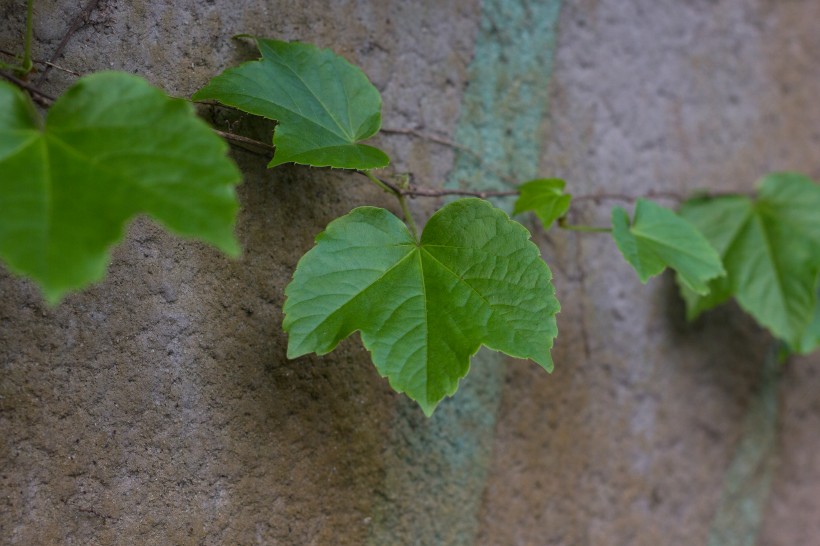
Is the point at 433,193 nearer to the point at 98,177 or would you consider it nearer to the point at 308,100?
the point at 308,100

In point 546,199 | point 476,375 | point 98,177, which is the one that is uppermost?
point 98,177

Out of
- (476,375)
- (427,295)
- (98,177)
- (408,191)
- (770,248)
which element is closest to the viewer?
(98,177)

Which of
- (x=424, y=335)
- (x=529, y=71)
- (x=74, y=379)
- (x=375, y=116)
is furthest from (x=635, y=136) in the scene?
(x=74, y=379)

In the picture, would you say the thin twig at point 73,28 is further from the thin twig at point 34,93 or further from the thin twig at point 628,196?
the thin twig at point 628,196

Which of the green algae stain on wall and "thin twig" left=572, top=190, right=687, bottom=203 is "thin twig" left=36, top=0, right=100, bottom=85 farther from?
"thin twig" left=572, top=190, right=687, bottom=203

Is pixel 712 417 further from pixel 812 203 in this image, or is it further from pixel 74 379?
pixel 74 379

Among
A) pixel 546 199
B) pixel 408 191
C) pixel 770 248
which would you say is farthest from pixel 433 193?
pixel 770 248

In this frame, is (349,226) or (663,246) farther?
(663,246)

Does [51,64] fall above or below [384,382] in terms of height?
above
